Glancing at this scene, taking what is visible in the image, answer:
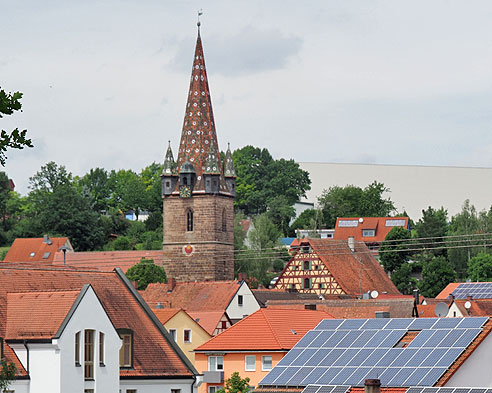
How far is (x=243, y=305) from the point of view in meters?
90.0

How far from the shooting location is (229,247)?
134 meters

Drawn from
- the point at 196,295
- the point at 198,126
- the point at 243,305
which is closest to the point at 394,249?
the point at 198,126

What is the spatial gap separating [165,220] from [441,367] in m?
97.2

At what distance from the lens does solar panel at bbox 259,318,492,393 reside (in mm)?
38375

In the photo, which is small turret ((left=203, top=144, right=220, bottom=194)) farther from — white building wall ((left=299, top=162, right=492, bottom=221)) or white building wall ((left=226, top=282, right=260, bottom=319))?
white building wall ((left=299, top=162, right=492, bottom=221))

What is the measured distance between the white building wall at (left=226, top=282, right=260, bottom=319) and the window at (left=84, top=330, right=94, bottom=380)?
48.7 m

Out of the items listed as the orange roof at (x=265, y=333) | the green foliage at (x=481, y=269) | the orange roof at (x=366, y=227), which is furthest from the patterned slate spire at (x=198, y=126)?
the orange roof at (x=265, y=333)

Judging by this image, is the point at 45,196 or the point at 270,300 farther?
the point at 45,196

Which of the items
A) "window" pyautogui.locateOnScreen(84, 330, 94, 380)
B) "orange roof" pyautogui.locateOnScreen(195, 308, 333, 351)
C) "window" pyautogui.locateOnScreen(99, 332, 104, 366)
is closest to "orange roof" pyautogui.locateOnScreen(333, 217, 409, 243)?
"orange roof" pyautogui.locateOnScreen(195, 308, 333, 351)

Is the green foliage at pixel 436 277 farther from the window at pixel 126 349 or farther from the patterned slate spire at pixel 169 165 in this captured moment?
the window at pixel 126 349

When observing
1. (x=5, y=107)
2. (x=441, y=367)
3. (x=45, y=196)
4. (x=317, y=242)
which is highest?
(x=45, y=196)

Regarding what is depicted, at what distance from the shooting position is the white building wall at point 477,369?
38.6m

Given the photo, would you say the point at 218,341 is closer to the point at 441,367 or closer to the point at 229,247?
the point at 441,367

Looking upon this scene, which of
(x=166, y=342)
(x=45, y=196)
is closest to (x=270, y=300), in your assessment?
(x=166, y=342)
